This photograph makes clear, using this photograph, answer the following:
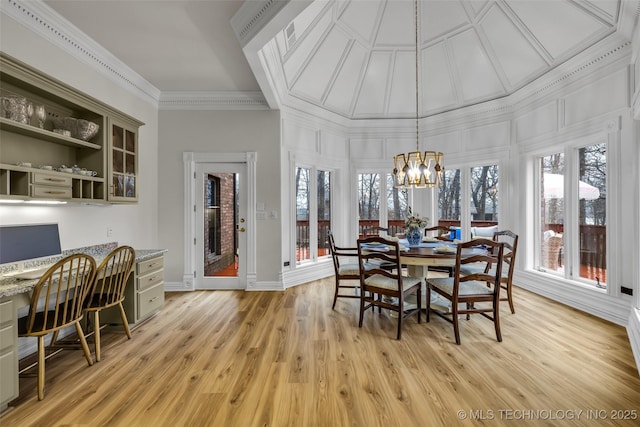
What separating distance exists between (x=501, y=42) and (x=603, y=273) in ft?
10.8

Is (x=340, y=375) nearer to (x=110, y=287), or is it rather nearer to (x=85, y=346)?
(x=85, y=346)

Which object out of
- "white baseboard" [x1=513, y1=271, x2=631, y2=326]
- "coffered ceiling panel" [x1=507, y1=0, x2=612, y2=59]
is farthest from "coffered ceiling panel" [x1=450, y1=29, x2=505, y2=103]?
"white baseboard" [x1=513, y1=271, x2=631, y2=326]

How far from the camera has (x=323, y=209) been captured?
5.18 m

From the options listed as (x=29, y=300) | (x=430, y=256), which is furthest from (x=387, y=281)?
(x=29, y=300)

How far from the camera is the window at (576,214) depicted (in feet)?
10.8

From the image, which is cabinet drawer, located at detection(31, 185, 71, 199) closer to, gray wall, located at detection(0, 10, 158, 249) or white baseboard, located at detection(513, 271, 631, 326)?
gray wall, located at detection(0, 10, 158, 249)

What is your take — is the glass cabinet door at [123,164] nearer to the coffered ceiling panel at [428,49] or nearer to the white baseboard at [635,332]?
the coffered ceiling panel at [428,49]

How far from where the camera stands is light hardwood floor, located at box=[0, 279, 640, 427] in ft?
5.61

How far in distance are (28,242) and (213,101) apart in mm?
2912

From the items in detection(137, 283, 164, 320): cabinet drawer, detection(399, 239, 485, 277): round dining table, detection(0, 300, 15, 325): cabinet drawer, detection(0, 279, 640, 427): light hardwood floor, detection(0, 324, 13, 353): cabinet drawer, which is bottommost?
detection(0, 279, 640, 427): light hardwood floor

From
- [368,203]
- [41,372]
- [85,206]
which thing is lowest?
[41,372]

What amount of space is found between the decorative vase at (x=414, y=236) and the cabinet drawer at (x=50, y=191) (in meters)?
3.60

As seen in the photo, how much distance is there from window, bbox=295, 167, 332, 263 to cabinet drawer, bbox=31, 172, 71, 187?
2979 mm

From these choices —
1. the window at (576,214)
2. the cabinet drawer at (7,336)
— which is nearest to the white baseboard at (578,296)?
the window at (576,214)
